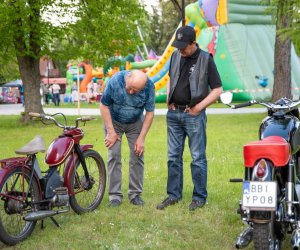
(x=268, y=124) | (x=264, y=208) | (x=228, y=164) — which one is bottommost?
(x=228, y=164)

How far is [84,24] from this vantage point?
1995 cm

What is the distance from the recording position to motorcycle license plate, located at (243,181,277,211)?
3990mm

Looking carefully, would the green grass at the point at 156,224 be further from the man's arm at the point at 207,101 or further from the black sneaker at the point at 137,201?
the man's arm at the point at 207,101

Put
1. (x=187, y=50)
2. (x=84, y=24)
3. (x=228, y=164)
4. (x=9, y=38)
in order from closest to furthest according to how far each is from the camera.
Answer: (x=187, y=50)
(x=228, y=164)
(x=9, y=38)
(x=84, y=24)

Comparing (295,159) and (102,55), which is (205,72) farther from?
(102,55)

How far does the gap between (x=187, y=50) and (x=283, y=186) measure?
2236 mm

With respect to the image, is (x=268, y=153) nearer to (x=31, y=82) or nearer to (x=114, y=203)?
(x=114, y=203)

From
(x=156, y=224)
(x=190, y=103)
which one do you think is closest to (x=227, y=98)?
(x=190, y=103)

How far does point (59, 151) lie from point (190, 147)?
4.90 ft

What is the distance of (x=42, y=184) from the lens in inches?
215

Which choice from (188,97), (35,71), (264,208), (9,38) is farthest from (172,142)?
(35,71)

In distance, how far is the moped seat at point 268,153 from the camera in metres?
4.13

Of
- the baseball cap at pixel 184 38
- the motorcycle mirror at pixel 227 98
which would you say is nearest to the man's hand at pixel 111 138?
the baseball cap at pixel 184 38

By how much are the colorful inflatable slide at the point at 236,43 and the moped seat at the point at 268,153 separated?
955 inches
